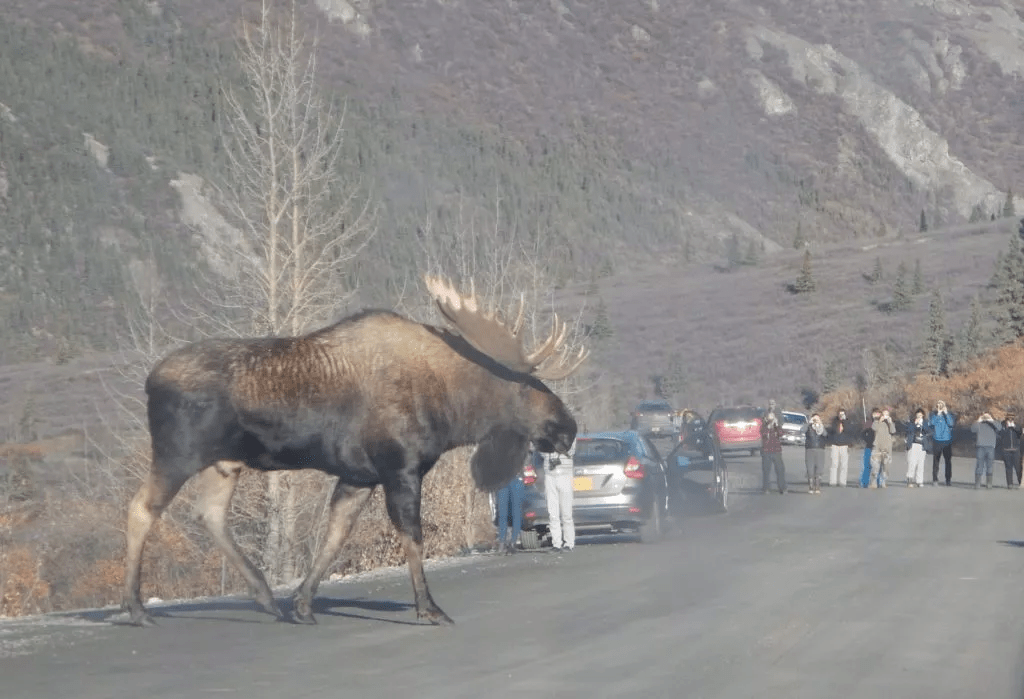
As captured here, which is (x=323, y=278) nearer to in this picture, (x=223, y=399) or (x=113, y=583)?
(x=113, y=583)

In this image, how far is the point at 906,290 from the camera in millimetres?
91500

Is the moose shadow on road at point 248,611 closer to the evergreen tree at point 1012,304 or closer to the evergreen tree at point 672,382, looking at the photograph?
the evergreen tree at point 1012,304

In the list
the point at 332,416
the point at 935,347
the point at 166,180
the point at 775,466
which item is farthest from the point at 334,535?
the point at 166,180

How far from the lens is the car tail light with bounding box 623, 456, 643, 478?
72.9 feet

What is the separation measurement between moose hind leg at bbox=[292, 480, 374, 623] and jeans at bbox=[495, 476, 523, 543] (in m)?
8.66

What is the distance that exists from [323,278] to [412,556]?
1509cm

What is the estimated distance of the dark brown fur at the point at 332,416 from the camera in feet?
36.9

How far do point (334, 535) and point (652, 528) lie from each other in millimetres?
10821

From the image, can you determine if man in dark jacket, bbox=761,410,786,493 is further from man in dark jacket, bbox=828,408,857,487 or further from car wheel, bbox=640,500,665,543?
car wheel, bbox=640,500,665,543

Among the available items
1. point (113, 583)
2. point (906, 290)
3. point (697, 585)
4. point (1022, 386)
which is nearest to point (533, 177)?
point (906, 290)

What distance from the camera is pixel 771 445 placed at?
34906 mm

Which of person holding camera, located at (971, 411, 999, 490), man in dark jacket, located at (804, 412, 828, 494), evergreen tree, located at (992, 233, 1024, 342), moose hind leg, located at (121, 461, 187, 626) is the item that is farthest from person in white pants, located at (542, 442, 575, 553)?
evergreen tree, located at (992, 233, 1024, 342)

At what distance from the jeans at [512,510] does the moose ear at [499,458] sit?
7.68 metres

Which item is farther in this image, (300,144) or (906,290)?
(906,290)
